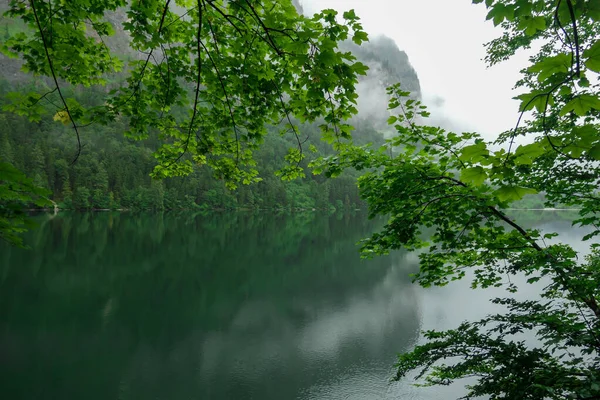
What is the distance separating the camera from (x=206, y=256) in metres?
40.0

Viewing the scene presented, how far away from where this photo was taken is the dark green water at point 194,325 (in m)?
14.0

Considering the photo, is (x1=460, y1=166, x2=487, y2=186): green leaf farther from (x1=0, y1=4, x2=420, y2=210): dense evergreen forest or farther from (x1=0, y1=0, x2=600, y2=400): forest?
(x1=0, y1=4, x2=420, y2=210): dense evergreen forest

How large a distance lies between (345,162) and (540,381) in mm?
4765

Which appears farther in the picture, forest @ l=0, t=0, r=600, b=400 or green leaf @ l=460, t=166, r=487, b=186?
forest @ l=0, t=0, r=600, b=400

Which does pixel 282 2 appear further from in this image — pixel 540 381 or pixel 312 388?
pixel 312 388

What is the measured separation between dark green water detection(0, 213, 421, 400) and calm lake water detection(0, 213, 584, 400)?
0.09 m

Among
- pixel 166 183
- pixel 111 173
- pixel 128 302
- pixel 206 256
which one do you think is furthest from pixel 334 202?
pixel 128 302

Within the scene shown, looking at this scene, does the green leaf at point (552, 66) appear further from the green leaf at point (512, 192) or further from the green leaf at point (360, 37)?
the green leaf at point (360, 37)

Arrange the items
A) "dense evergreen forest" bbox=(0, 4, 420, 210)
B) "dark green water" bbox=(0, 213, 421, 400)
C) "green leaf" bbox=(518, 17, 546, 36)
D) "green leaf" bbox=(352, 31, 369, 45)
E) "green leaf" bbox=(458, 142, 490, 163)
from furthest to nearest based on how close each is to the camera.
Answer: "dense evergreen forest" bbox=(0, 4, 420, 210) < "dark green water" bbox=(0, 213, 421, 400) < "green leaf" bbox=(352, 31, 369, 45) < "green leaf" bbox=(518, 17, 546, 36) < "green leaf" bbox=(458, 142, 490, 163)

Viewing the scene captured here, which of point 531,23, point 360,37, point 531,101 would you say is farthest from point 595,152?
point 360,37

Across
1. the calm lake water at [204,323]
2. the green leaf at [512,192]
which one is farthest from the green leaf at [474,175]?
the calm lake water at [204,323]

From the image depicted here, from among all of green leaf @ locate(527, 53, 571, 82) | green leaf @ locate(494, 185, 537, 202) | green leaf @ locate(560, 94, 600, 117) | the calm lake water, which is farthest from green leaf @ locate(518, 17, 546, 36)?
the calm lake water

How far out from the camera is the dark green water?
1399cm

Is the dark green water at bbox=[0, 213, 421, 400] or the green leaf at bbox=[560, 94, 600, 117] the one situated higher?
the green leaf at bbox=[560, 94, 600, 117]
